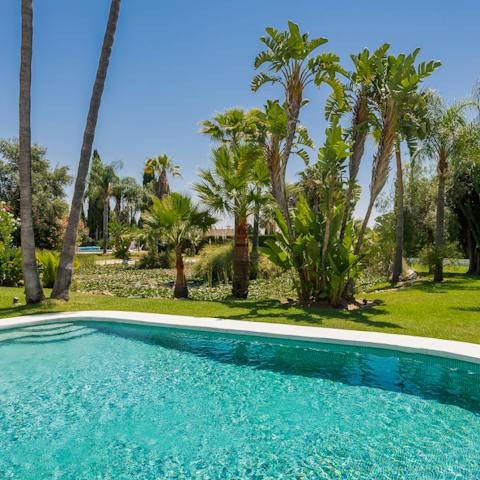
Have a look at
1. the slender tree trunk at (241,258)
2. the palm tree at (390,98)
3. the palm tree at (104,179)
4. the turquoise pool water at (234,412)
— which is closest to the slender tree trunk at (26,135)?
the turquoise pool water at (234,412)

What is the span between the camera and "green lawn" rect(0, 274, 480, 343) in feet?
29.8

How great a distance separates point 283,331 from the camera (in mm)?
8492

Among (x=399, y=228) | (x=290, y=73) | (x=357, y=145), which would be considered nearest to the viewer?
(x=290, y=73)

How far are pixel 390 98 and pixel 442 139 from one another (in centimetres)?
953

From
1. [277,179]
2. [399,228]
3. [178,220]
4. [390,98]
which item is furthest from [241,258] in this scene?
[399,228]

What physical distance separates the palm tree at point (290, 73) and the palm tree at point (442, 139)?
9.26 m

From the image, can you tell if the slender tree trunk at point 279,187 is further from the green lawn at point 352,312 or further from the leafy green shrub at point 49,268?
the leafy green shrub at point 49,268

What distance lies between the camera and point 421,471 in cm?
400

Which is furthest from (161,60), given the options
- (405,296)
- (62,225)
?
(62,225)

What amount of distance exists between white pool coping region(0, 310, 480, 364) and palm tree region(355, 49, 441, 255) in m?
4.41

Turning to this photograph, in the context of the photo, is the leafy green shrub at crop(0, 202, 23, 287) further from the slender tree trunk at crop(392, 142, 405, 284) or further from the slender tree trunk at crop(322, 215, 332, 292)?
the slender tree trunk at crop(392, 142, 405, 284)

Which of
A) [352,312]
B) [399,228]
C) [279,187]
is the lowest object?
[352,312]

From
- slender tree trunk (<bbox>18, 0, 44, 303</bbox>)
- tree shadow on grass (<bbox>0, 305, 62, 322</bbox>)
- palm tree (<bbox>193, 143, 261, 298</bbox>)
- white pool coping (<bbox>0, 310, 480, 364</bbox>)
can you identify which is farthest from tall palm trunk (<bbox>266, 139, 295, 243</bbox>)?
tree shadow on grass (<bbox>0, 305, 62, 322</bbox>)

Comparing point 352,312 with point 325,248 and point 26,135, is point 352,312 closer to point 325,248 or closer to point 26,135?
point 325,248
